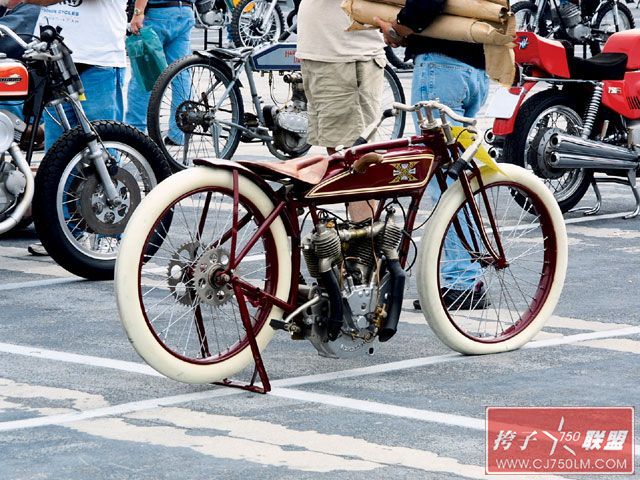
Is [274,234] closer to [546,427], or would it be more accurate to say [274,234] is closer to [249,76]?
[546,427]

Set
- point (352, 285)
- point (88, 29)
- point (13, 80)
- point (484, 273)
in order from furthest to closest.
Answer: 1. point (88, 29)
2. point (13, 80)
3. point (484, 273)
4. point (352, 285)

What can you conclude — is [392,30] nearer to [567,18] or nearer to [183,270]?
[183,270]

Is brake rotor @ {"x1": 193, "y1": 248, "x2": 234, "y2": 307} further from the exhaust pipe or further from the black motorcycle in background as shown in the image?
the black motorcycle in background

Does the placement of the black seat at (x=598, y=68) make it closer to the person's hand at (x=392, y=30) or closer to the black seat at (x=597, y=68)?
the black seat at (x=597, y=68)

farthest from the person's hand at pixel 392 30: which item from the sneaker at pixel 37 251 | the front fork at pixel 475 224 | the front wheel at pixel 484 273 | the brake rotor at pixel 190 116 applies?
the brake rotor at pixel 190 116

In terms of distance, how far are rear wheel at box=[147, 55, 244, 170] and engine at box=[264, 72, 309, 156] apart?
1.60ft

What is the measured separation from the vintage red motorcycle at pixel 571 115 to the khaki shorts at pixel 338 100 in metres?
2.26

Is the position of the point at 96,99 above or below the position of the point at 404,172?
below

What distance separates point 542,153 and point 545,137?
0.36ft

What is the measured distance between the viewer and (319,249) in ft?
20.6

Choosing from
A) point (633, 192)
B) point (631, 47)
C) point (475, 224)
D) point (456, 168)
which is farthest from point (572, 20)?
point (456, 168)

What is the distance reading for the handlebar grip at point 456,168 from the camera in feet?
21.8

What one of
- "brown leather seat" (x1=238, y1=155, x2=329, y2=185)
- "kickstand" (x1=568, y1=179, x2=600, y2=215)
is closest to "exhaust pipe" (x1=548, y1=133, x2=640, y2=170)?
"kickstand" (x1=568, y1=179, x2=600, y2=215)

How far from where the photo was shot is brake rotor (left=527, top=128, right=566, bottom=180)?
10531mm
